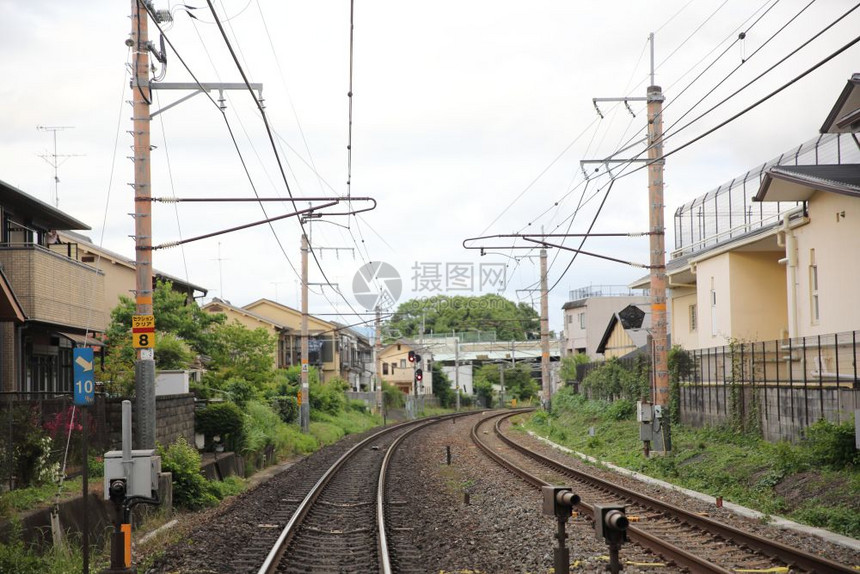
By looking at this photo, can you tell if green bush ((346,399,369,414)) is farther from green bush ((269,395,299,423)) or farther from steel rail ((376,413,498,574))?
steel rail ((376,413,498,574))

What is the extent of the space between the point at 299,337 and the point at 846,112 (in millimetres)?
47115

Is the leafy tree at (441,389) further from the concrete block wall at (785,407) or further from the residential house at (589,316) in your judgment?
the concrete block wall at (785,407)

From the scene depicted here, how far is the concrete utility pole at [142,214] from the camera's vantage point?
1310 centimetres

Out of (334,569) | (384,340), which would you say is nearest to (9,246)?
(334,569)

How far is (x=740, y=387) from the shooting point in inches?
784

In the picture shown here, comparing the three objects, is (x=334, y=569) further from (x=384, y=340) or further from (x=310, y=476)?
(x=384, y=340)

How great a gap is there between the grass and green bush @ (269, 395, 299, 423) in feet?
39.5

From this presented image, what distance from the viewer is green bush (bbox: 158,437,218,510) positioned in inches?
577

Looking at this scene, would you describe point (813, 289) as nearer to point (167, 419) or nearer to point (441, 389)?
point (167, 419)

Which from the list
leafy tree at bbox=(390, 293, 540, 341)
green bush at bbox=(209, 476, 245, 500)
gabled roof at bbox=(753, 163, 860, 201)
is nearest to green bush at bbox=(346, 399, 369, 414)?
green bush at bbox=(209, 476, 245, 500)

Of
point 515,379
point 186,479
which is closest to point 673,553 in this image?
point 186,479

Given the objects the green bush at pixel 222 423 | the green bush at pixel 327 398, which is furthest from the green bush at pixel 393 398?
the green bush at pixel 222 423

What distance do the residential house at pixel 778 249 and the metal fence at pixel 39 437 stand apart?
14.4m

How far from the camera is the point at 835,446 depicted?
1380 cm
